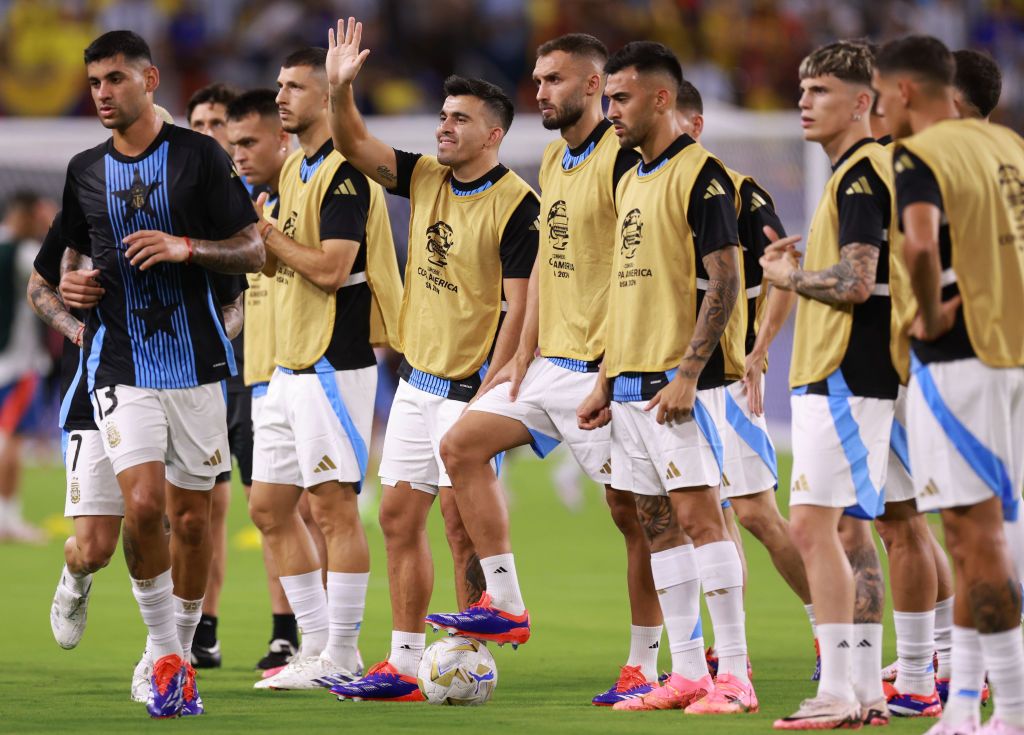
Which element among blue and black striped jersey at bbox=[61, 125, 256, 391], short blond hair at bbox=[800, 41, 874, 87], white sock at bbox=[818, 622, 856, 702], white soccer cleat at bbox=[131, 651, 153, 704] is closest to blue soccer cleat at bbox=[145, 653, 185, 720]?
white soccer cleat at bbox=[131, 651, 153, 704]

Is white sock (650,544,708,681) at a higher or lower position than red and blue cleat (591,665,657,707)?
higher

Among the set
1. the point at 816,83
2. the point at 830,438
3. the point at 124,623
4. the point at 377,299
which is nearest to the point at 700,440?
the point at 830,438

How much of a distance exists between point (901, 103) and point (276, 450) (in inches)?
137

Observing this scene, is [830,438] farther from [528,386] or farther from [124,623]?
[124,623]

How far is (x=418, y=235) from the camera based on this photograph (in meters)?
7.68

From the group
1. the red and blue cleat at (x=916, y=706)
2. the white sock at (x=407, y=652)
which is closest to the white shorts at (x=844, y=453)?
A: the red and blue cleat at (x=916, y=706)

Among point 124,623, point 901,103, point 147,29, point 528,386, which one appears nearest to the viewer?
point 901,103

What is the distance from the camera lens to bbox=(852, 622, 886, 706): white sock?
6.28m

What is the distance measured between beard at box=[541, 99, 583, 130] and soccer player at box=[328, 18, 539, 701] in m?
0.33

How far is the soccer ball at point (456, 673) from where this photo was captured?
6992 millimetres

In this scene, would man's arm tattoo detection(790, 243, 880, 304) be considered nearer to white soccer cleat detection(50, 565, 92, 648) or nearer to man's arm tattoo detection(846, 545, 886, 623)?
man's arm tattoo detection(846, 545, 886, 623)

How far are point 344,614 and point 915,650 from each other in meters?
2.52

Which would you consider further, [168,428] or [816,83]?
[168,428]

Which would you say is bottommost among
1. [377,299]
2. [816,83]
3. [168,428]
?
[168,428]
